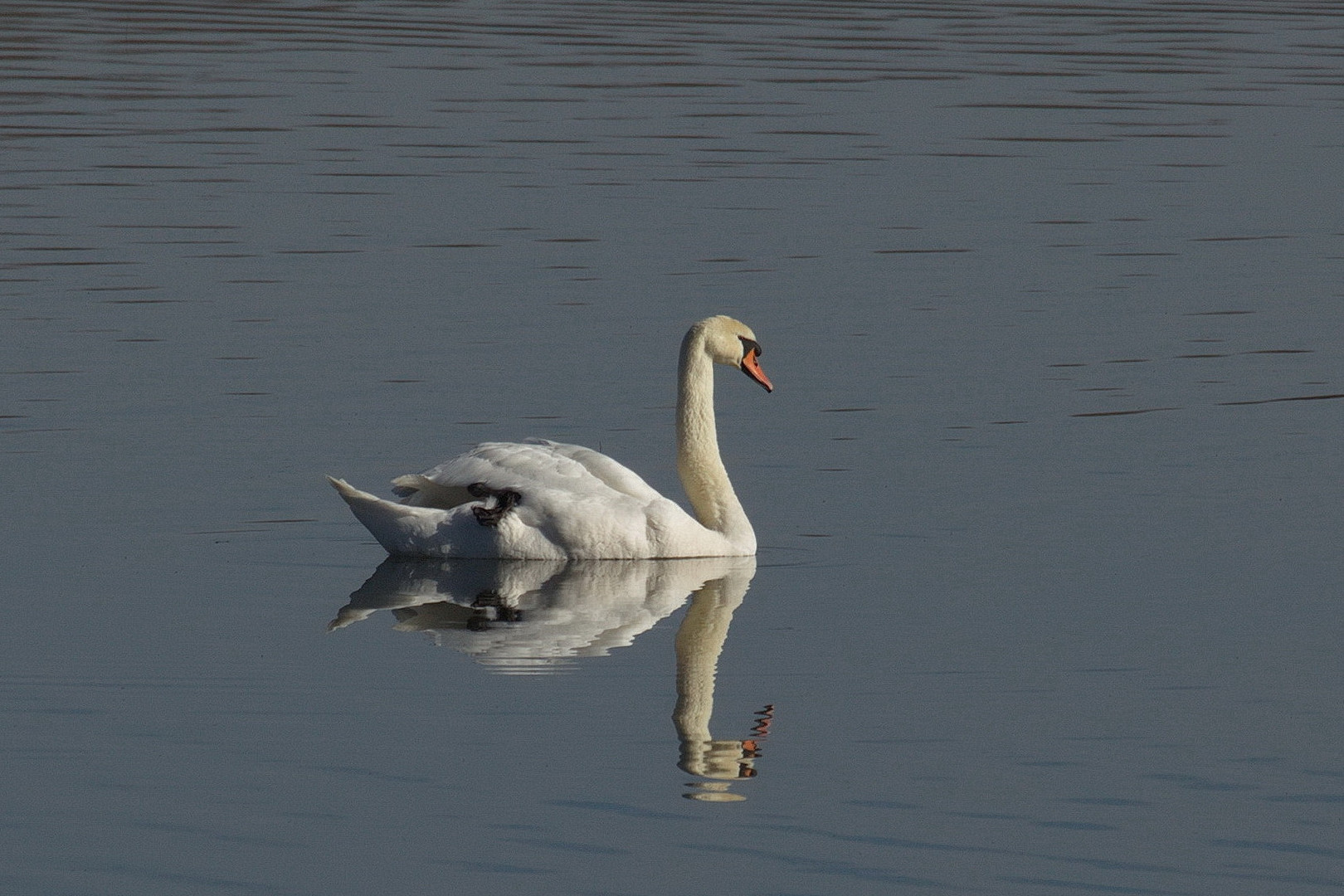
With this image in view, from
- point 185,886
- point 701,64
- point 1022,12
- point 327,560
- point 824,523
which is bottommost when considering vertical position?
point 185,886

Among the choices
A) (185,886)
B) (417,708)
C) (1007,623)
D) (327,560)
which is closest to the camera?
(185,886)

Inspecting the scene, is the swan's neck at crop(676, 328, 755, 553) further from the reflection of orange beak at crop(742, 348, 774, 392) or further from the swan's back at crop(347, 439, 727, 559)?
the swan's back at crop(347, 439, 727, 559)

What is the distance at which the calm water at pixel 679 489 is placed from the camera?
7711 millimetres

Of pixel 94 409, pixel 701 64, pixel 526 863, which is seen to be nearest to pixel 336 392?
pixel 94 409

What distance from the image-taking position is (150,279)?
17750 mm

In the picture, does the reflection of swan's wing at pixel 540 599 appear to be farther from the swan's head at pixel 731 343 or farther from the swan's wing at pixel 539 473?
the swan's head at pixel 731 343

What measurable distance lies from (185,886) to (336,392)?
7718mm

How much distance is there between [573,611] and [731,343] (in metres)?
2.38

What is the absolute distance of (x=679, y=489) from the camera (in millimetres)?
13297

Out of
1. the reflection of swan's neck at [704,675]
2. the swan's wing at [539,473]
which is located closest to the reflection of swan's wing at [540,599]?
the reflection of swan's neck at [704,675]

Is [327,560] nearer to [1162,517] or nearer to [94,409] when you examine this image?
[94,409]

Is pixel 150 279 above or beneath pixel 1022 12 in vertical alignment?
beneath

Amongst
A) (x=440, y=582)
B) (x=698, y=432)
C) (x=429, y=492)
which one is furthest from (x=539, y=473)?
(x=698, y=432)

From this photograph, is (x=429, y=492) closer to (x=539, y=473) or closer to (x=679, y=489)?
(x=539, y=473)
